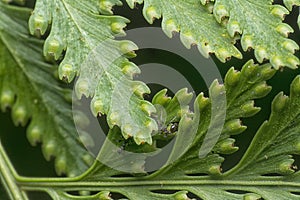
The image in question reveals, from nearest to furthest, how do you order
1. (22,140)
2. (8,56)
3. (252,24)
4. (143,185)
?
(252,24)
(143,185)
(8,56)
(22,140)

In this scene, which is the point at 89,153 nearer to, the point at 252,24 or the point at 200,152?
the point at 200,152

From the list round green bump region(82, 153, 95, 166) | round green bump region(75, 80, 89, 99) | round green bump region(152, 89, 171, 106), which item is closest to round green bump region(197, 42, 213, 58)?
round green bump region(152, 89, 171, 106)

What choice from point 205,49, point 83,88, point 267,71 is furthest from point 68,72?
point 267,71

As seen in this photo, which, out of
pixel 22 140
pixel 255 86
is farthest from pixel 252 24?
pixel 22 140

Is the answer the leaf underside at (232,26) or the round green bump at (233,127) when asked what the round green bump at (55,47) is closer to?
the leaf underside at (232,26)

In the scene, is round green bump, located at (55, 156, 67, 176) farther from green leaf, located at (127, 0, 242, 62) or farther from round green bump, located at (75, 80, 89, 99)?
green leaf, located at (127, 0, 242, 62)

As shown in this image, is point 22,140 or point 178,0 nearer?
point 178,0

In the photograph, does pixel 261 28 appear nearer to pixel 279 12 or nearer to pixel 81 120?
pixel 279 12
